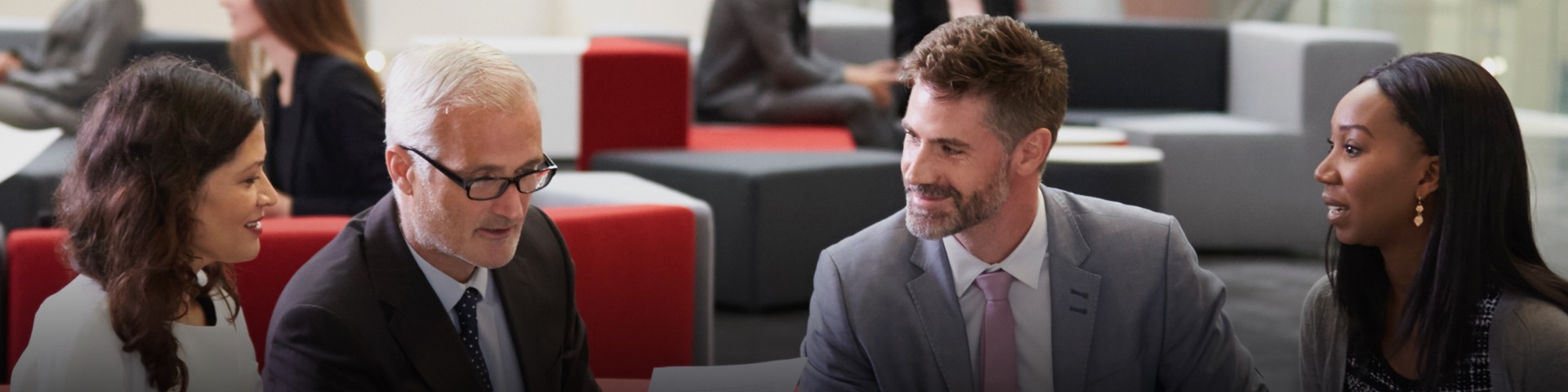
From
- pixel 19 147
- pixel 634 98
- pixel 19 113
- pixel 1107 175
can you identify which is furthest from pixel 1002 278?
pixel 19 113

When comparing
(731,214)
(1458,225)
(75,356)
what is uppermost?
(1458,225)

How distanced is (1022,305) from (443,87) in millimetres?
842

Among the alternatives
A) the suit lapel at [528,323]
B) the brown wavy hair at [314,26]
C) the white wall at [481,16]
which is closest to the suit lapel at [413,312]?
the suit lapel at [528,323]

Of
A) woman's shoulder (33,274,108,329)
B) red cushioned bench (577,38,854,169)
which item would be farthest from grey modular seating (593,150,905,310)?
woman's shoulder (33,274,108,329)

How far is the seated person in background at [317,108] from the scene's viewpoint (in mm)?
3182

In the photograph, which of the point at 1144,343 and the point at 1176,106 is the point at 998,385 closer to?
the point at 1144,343

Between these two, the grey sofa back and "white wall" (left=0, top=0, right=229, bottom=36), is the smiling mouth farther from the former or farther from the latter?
"white wall" (left=0, top=0, right=229, bottom=36)

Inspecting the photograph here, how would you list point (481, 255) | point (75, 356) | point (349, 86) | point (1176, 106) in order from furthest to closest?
point (1176, 106) < point (349, 86) < point (481, 255) < point (75, 356)

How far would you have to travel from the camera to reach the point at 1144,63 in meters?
6.50

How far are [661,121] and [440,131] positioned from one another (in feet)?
10.3

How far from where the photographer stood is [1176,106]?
6469 mm

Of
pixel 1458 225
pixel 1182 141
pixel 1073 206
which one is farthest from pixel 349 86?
pixel 1182 141

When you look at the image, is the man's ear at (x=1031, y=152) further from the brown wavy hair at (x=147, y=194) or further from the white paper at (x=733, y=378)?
the brown wavy hair at (x=147, y=194)

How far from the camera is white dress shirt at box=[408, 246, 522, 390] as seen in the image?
6.41 feet
